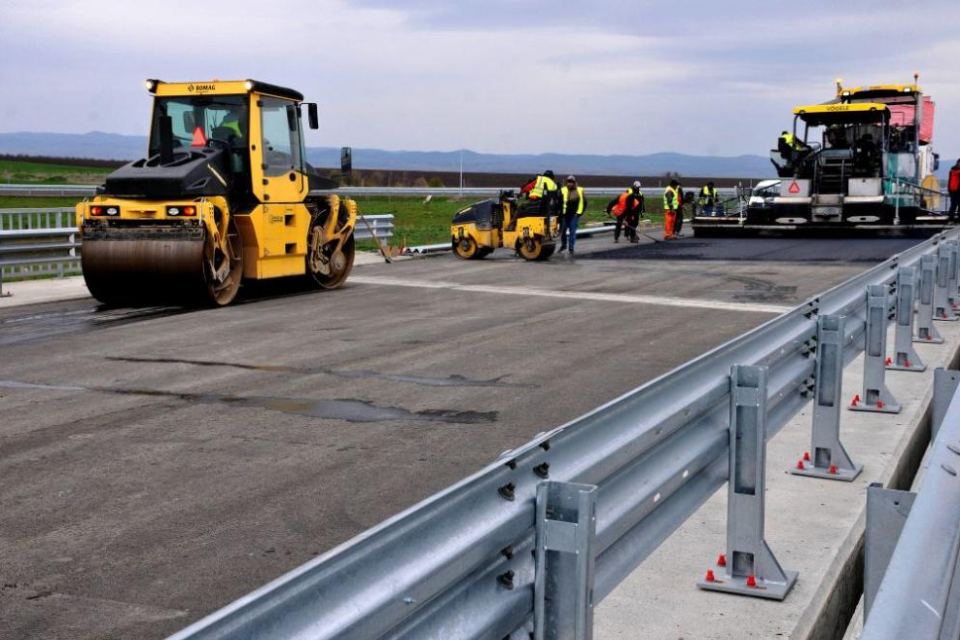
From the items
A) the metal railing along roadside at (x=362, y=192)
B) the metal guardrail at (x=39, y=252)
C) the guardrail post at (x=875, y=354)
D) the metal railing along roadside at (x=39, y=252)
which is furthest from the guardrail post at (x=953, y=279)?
the metal railing along roadside at (x=362, y=192)

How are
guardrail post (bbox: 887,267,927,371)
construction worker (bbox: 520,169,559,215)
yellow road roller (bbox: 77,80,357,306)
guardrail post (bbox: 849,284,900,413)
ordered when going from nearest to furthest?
guardrail post (bbox: 849,284,900,413), guardrail post (bbox: 887,267,927,371), yellow road roller (bbox: 77,80,357,306), construction worker (bbox: 520,169,559,215)

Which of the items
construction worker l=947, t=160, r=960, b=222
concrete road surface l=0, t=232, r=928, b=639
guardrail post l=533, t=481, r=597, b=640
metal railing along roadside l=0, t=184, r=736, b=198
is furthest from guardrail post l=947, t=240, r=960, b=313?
metal railing along roadside l=0, t=184, r=736, b=198

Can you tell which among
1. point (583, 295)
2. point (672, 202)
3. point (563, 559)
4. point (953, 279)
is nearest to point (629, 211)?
point (672, 202)

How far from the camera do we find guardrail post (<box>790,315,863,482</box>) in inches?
253

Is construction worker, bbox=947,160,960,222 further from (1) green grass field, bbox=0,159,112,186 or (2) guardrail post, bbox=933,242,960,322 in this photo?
(1) green grass field, bbox=0,159,112,186

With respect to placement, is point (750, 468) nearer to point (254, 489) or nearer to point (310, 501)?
point (310, 501)

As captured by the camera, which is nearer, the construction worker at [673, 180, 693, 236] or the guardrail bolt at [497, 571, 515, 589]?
the guardrail bolt at [497, 571, 515, 589]

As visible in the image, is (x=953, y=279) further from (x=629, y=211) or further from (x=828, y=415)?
(x=629, y=211)

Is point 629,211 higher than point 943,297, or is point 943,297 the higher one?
point 629,211

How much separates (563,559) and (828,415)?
3.66 metres

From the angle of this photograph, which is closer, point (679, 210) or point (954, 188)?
point (954, 188)

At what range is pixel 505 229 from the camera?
2422cm

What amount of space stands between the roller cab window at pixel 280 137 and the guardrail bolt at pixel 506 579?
1424 cm

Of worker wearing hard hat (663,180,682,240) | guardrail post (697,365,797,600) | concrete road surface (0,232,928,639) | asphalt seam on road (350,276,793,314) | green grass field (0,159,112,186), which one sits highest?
green grass field (0,159,112,186)
